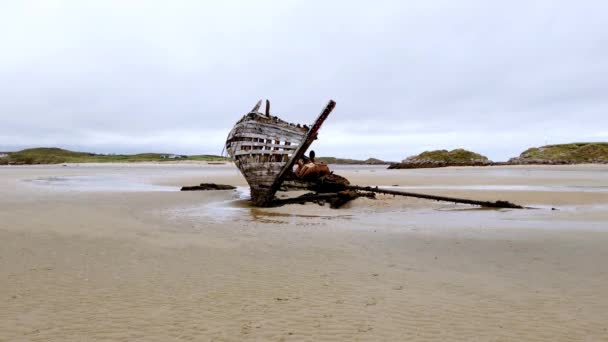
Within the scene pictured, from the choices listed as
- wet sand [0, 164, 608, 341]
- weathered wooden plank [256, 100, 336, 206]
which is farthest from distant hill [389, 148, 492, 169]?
wet sand [0, 164, 608, 341]

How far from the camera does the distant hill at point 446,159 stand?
5769 cm

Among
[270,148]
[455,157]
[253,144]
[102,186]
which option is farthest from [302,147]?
[455,157]

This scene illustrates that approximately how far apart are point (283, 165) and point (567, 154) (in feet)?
203

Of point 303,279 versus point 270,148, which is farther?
point 270,148

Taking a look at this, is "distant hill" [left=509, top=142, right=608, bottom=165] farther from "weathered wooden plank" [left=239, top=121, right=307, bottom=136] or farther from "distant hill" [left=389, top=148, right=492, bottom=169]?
"weathered wooden plank" [left=239, top=121, right=307, bottom=136]

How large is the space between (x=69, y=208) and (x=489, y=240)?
422 inches

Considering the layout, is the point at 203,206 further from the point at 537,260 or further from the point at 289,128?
the point at 537,260

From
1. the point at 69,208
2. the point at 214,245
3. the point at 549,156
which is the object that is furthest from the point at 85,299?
the point at 549,156

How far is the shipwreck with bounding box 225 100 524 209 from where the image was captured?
12891 mm

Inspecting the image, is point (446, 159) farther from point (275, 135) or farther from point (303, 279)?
point (303, 279)

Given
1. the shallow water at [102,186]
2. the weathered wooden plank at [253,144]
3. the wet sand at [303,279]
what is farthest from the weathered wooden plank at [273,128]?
the shallow water at [102,186]

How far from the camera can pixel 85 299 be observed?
13.5 ft

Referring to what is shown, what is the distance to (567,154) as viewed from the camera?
60.6m

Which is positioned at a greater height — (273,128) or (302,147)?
(273,128)
